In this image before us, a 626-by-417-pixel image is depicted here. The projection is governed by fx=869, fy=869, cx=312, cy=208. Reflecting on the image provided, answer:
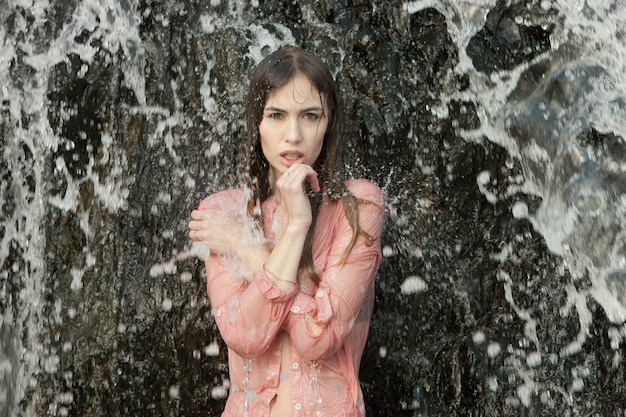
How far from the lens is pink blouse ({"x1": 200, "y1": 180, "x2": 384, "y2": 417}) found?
2.54 meters

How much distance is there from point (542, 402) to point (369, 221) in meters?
1.31

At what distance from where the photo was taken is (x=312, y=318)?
2549 mm

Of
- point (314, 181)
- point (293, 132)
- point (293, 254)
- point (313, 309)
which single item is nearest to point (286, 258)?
point (293, 254)

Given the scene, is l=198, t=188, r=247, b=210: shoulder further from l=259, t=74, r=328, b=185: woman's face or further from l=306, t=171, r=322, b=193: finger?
l=306, t=171, r=322, b=193: finger

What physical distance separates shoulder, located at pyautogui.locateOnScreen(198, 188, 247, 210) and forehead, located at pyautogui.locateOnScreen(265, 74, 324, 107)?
1.12 ft

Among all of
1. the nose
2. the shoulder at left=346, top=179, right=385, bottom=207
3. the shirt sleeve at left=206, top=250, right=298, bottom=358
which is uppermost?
the nose

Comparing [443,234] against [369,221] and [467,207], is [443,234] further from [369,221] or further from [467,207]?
[369,221]

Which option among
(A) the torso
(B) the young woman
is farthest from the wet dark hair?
(A) the torso

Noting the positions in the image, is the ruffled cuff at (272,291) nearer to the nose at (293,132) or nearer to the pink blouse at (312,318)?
the pink blouse at (312,318)

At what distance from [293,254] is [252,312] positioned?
8.2 inches

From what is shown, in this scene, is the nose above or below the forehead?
below

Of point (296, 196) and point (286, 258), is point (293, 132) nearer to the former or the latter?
point (296, 196)

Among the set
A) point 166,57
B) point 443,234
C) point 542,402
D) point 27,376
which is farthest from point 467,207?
point 27,376

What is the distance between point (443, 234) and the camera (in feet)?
12.0
